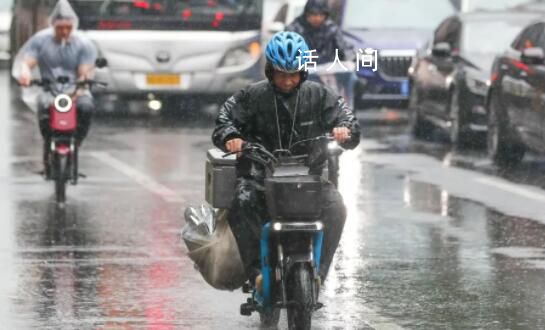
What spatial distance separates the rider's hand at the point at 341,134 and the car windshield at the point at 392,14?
714 inches

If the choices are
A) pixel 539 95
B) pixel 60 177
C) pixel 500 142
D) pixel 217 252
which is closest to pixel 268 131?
pixel 217 252

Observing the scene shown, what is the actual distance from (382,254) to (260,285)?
145 inches

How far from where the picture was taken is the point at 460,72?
74.5 ft

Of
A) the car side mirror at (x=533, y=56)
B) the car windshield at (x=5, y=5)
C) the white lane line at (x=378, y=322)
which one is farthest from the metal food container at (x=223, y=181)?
the car windshield at (x=5, y=5)

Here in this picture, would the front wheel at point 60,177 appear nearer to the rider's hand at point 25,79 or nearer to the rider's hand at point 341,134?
the rider's hand at point 25,79

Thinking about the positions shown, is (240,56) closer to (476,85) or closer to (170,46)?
(170,46)

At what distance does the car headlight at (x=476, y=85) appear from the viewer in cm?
2197

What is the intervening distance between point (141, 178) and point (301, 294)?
922cm

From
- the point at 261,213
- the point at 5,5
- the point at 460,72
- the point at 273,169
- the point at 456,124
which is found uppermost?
the point at 273,169

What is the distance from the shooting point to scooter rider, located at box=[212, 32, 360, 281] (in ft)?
31.5

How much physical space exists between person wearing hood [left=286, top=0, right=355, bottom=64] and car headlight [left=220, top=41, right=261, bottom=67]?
27.3ft

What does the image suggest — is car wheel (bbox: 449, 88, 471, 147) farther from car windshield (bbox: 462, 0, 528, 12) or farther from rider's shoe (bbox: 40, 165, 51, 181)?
car windshield (bbox: 462, 0, 528, 12)

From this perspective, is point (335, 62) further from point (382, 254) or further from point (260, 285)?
point (260, 285)

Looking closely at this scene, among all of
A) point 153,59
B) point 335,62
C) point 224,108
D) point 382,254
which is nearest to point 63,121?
point 335,62
